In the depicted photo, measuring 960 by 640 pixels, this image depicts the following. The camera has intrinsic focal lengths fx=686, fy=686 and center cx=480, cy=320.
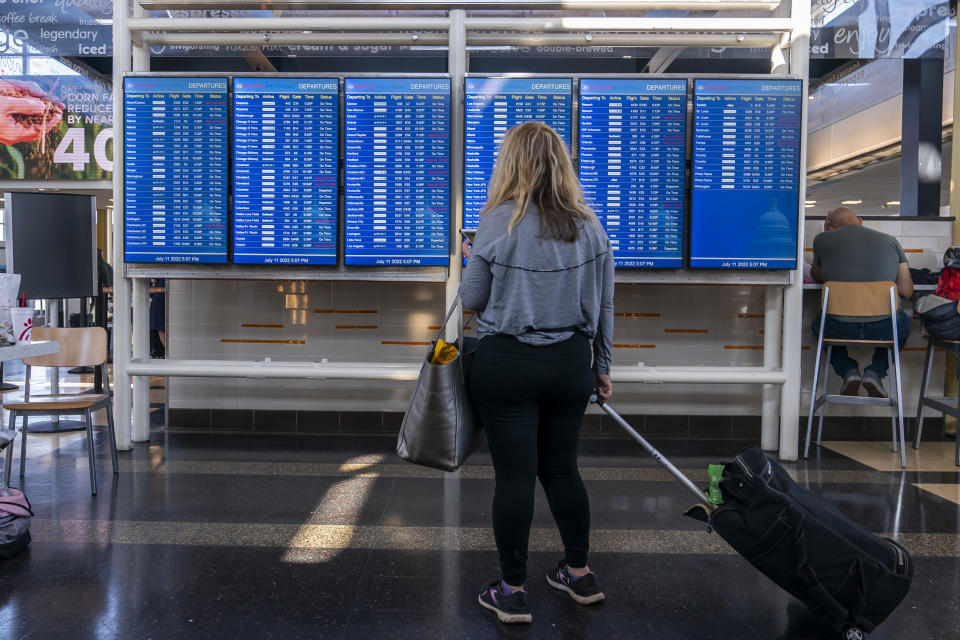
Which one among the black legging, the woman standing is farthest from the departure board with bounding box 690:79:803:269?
the black legging

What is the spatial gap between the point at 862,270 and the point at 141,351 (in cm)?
497

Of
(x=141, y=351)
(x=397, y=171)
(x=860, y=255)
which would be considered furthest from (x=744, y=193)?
(x=141, y=351)

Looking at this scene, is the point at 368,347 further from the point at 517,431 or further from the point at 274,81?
the point at 517,431

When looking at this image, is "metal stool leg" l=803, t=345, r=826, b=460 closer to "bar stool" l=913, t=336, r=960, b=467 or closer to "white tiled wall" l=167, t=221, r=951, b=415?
"white tiled wall" l=167, t=221, r=951, b=415

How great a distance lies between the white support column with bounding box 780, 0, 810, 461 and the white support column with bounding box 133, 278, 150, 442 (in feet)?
14.2

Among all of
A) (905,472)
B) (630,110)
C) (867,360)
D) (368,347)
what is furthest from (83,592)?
(867,360)

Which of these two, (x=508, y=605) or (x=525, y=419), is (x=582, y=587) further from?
(x=525, y=419)

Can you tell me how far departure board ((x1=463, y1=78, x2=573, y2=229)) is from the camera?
438cm

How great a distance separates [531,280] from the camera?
213 centimetres

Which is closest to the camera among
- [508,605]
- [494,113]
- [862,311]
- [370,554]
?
[508,605]

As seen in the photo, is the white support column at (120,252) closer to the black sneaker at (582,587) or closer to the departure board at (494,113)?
the departure board at (494,113)

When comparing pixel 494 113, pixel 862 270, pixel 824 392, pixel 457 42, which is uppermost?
pixel 457 42

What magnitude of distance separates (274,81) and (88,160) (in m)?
6.71

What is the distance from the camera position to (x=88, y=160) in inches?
379
